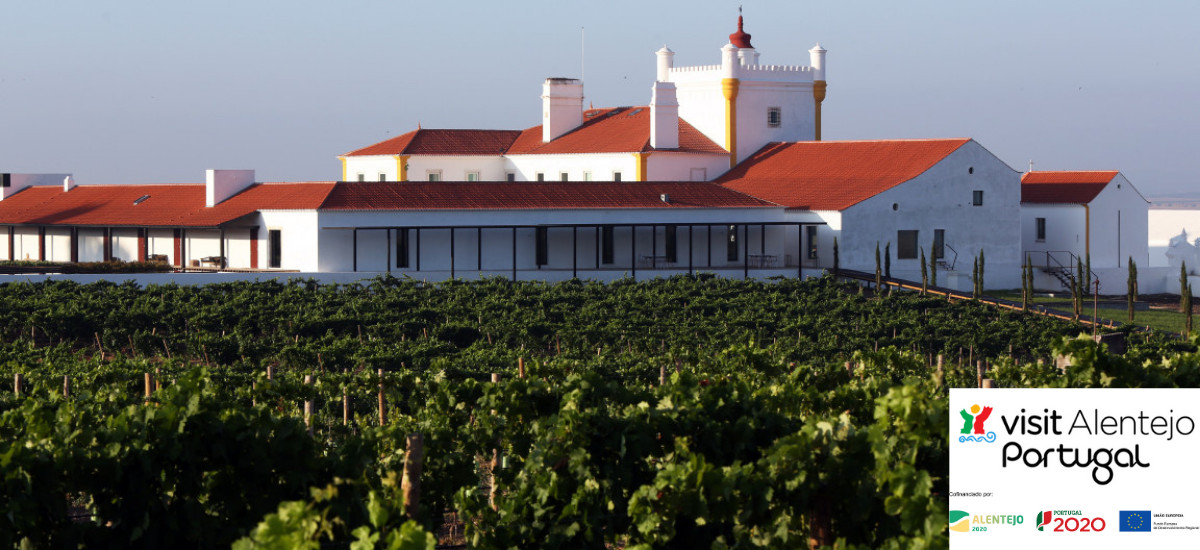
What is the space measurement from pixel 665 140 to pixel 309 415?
136ft

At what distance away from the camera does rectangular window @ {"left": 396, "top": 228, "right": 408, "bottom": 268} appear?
155 ft

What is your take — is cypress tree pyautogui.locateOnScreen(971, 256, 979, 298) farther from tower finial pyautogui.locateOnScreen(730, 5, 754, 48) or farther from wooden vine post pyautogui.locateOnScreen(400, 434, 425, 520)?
wooden vine post pyautogui.locateOnScreen(400, 434, 425, 520)

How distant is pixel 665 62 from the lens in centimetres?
6253

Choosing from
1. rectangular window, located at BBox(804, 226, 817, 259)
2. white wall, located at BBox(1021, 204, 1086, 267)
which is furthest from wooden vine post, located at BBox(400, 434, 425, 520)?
white wall, located at BBox(1021, 204, 1086, 267)

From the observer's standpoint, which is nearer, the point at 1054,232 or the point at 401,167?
the point at 1054,232

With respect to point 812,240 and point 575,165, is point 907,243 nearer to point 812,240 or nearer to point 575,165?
point 812,240

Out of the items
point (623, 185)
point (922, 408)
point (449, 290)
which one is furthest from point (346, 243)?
point (922, 408)

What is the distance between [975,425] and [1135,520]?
1.01m

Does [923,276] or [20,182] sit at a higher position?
[20,182]

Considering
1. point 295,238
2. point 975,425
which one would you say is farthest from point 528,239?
point 975,425

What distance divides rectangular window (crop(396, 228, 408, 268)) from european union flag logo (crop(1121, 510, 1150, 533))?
3961 centimetres

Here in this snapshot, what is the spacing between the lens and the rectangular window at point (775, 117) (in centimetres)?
6075

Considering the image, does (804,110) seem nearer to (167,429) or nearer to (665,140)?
(665,140)

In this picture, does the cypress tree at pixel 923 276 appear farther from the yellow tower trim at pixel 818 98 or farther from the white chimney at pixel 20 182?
the white chimney at pixel 20 182
